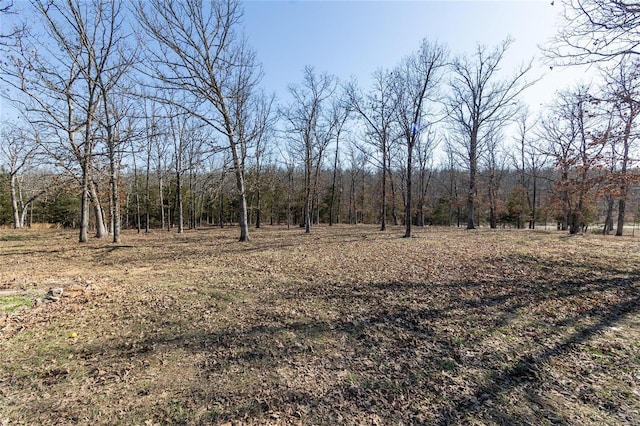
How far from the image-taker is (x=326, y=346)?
169 inches

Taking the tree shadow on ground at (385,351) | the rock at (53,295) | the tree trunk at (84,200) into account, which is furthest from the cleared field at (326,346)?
the tree trunk at (84,200)

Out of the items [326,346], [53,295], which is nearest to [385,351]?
[326,346]

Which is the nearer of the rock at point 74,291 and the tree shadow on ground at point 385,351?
the tree shadow on ground at point 385,351

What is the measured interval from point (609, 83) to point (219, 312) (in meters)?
10.8

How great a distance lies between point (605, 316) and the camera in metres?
5.26

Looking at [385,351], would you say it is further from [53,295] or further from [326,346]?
[53,295]

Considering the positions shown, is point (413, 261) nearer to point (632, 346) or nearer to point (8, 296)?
point (632, 346)

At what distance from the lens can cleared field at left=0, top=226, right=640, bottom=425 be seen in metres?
3.02

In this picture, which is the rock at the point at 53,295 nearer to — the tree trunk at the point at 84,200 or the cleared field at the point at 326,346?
the cleared field at the point at 326,346

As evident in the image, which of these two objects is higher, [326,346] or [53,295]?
[53,295]

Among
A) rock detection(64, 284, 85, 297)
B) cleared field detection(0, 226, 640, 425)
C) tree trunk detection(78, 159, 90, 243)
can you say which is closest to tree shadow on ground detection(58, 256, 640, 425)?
cleared field detection(0, 226, 640, 425)

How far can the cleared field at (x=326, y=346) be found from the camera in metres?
3.02

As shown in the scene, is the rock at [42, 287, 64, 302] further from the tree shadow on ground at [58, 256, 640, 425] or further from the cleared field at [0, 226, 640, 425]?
the tree shadow on ground at [58, 256, 640, 425]

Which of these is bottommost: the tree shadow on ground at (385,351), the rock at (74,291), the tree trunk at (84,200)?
the tree shadow on ground at (385,351)
